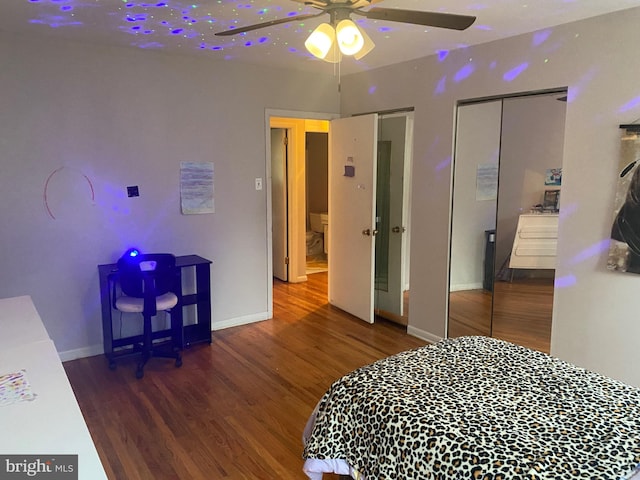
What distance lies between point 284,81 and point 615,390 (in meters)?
3.73

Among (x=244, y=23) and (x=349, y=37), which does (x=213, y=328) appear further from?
(x=349, y=37)

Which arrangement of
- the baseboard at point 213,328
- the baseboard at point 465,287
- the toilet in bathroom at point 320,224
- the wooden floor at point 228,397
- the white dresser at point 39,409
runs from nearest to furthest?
the white dresser at point 39,409
the wooden floor at point 228,397
the baseboard at point 213,328
the baseboard at point 465,287
the toilet in bathroom at point 320,224

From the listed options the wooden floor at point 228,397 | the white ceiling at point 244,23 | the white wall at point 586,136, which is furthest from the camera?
the white wall at point 586,136

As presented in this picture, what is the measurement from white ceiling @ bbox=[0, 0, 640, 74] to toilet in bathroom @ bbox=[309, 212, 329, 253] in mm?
3829

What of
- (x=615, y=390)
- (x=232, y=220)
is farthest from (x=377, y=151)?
(x=615, y=390)

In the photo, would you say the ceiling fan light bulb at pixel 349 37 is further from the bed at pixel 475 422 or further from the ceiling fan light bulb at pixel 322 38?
the bed at pixel 475 422

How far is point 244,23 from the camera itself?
3.01m

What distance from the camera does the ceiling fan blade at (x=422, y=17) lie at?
77.1 inches

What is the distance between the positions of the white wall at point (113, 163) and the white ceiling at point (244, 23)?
26 cm

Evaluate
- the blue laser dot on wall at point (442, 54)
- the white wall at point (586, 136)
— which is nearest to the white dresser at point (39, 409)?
the white wall at point (586, 136)

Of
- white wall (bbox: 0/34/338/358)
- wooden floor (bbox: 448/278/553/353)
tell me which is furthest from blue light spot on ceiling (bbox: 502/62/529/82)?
white wall (bbox: 0/34/338/358)

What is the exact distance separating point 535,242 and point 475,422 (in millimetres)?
2078

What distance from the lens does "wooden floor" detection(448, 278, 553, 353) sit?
3367 mm

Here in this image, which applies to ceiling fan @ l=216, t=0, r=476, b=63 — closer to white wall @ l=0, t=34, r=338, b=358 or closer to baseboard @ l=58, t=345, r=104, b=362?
white wall @ l=0, t=34, r=338, b=358
